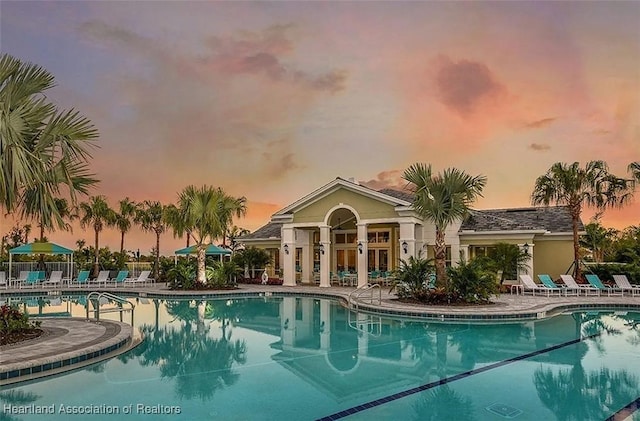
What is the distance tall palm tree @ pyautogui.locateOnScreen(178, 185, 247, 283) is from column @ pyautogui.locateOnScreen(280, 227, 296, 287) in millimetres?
4211

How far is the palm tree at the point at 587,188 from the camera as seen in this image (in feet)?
76.2

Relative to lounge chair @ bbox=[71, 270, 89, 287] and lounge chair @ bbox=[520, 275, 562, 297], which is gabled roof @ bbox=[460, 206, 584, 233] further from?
lounge chair @ bbox=[71, 270, 89, 287]

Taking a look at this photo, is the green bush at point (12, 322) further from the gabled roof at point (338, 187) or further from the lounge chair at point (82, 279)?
the lounge chair at point (82, 279)

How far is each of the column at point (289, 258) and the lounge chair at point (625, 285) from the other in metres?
16.9

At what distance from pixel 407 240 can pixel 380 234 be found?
17.0 ft

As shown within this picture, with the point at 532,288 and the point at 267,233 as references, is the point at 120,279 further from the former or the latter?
the point at 532,288

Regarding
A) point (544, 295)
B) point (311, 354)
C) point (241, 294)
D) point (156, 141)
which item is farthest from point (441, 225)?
point (156, 141)

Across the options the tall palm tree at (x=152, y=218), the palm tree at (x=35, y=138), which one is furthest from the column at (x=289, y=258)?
the palm tree at (x=35, y=138)

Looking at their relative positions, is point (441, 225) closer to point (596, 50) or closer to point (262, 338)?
point (262, 338)

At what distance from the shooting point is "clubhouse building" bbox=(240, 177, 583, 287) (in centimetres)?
2406

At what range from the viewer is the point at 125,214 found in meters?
33.2

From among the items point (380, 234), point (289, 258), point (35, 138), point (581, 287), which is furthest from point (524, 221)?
point (35, 138)

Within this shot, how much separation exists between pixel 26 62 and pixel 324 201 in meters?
18.5

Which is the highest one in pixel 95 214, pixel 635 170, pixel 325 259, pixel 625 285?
pixel 635 170
